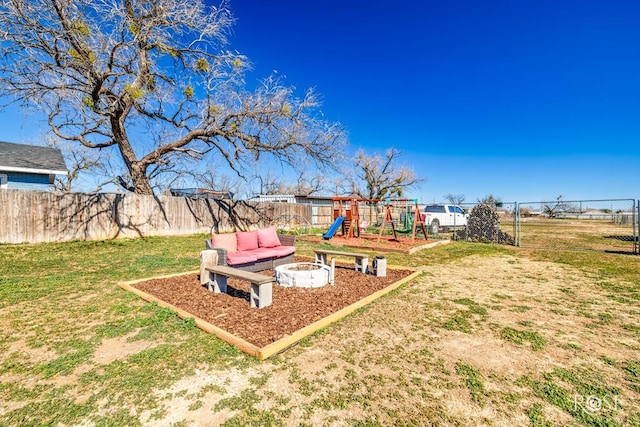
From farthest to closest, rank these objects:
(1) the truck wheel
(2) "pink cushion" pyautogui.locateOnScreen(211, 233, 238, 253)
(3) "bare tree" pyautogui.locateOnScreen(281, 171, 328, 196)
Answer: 1. (3) "bare tree" pyautogui.locateOnScreen(281, 171, 328, 196)
2. (1) the truck wheel
3. (2) "pink cushion" pyautogui.locateOnScreen(211, 233, 238, 253)

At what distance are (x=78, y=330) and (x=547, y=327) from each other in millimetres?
5506

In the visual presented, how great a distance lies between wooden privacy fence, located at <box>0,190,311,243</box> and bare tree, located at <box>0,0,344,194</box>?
143 centimetres

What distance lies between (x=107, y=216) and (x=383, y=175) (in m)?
23.0

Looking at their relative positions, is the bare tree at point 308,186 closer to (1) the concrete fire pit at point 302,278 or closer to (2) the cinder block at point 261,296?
(1) the concrete fire pit at point 302,278

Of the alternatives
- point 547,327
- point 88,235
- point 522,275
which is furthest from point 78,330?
point 88,235

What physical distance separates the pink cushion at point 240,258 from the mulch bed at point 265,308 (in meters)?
0.37

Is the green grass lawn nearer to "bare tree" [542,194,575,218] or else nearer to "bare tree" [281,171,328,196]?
"bare tree" [542,194,575,218]

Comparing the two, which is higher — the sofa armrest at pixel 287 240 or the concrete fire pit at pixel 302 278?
the sofa armrest at pixel 287 240

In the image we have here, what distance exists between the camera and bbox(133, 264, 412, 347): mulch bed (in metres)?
3.37

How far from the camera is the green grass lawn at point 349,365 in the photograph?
2.04 meters

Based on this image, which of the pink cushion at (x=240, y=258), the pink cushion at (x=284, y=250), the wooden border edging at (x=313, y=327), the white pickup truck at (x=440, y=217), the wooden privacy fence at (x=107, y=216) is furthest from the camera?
the white pickup truck at (x=440, y=217)

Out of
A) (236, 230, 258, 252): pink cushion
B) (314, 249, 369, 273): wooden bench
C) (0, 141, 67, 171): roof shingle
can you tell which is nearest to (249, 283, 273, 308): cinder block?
(314, 249, 369, 273): wooden bench

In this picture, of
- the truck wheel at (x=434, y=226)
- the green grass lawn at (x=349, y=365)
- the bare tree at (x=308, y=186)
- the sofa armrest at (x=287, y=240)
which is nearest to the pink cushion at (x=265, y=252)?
the sofa armrest at (x=287, y=240)

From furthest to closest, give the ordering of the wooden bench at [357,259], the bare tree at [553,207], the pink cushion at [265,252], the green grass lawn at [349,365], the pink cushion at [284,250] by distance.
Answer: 1. the bare tree at [553,207]
2. the pink cushion at [284,250]
3. the wooden bench at [357,259]
4. the pink cushion at [265,252]
5. the green grass lawn at [349,365]
